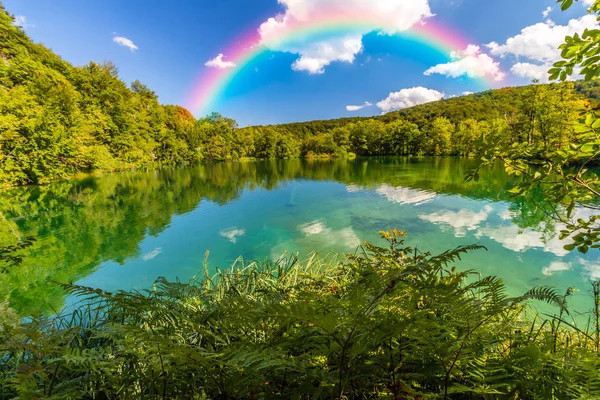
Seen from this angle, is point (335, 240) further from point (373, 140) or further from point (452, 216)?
point (373, 140)

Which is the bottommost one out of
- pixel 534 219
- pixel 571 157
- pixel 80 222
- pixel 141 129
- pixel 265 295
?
pixel 534 219

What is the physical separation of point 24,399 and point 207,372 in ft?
1.66

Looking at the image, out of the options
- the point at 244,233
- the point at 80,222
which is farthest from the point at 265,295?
the point at 80,222

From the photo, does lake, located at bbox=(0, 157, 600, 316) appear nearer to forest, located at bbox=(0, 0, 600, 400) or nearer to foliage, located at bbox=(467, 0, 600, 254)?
forest, located at bbox=(0, 0, 600, 400)

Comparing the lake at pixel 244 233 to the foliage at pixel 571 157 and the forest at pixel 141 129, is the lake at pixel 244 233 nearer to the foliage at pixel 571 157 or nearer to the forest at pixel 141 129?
the foliage at pixel 571 157

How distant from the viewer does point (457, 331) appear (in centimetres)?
105

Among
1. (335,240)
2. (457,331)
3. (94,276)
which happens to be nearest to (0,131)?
(94,276)

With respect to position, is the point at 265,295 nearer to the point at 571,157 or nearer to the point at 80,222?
the point at 571,157

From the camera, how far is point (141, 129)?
38938mm

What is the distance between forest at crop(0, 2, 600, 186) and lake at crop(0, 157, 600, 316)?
298 centimetres

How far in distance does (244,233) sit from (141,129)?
39700 millimetres

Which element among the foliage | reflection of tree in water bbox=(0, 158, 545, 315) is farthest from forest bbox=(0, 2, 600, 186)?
reflection of tree in water bbox=(0, 158, 545, 315)

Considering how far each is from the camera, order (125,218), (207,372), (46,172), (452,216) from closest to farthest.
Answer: (207,372) → (452,216) → (125,218) → (46,172)

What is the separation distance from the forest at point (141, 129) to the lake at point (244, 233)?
2984mm
